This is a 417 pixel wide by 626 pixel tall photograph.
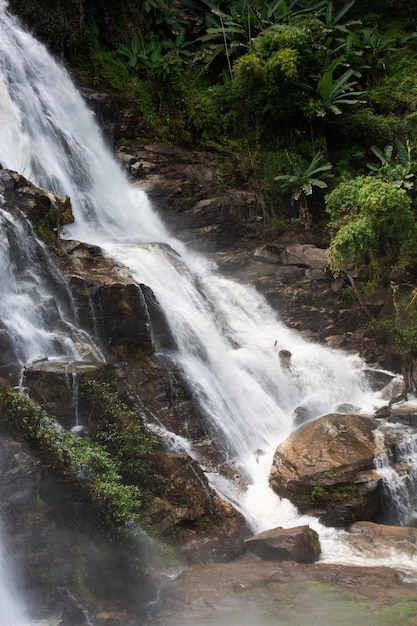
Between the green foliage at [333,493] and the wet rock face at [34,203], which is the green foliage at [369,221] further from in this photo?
the wet rock face at [34,203]

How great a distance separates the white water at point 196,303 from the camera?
10.3 metres

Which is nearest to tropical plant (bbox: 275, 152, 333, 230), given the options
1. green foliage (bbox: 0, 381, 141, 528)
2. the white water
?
the white water

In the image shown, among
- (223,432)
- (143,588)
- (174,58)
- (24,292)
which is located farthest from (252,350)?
(174,58)

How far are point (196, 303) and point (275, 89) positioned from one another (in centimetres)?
784

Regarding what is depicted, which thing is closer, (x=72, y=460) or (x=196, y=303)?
(x=72, y=460)

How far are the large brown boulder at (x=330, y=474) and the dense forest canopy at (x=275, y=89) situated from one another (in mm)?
5134

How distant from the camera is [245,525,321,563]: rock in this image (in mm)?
7609

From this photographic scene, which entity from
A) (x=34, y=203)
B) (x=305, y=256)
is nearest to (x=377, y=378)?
(x=305, y=256)

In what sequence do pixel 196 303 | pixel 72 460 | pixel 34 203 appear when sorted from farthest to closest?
pixel 196 303
pixel 34 203
pixel 72 460

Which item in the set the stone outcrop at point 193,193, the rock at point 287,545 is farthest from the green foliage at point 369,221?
the rock at point 287,545

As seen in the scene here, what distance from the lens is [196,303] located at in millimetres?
13062

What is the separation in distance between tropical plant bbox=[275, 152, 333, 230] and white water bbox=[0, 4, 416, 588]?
3.53 metres

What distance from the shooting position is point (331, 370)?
43.0 ft

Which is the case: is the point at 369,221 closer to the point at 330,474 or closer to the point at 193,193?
the point at 193,193
